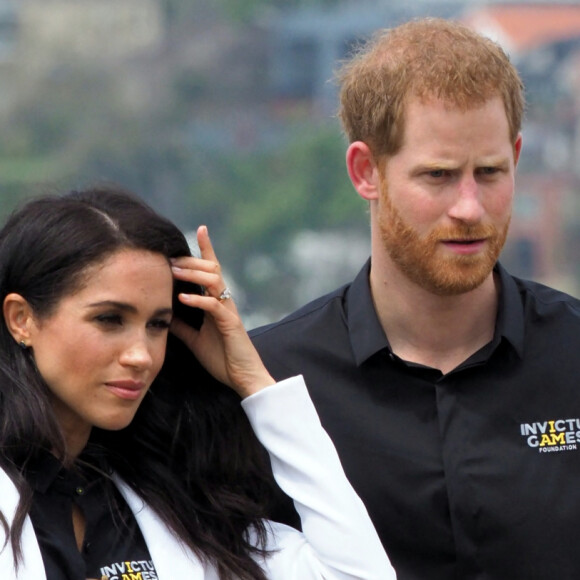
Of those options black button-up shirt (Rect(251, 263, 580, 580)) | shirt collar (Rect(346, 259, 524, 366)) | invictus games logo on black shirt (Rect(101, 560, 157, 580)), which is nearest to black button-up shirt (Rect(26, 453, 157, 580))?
invictus games logo on black shirt (Rect(101, 560, 157, 580))

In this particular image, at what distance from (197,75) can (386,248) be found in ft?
123

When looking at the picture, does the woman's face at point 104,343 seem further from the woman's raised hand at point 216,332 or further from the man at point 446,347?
the man at point 446,347

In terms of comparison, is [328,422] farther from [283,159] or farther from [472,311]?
[283,159]

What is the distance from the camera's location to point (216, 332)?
123 inches

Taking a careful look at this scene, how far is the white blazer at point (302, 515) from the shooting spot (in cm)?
292

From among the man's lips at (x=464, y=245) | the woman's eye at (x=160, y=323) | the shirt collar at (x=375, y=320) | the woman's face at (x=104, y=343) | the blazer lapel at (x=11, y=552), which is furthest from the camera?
the shirt collar at (x=375, y=320)

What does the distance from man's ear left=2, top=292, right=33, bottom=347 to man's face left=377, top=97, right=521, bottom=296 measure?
0.77 m

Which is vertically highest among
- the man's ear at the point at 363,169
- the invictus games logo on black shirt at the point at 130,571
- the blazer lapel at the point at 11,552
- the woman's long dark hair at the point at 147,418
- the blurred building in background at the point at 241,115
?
the blurred building in background at the point at 241,115

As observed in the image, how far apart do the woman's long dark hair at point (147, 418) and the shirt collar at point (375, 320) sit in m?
0.29

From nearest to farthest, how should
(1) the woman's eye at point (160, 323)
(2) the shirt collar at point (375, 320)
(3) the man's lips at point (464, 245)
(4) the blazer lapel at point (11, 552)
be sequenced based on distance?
(4) the blazer lapel at point (11, 552) → (1) the woman's eye at point (160, 323) → (3) the man's lips at point (464, 245) → (2) the shirt collar at point (375, 320)

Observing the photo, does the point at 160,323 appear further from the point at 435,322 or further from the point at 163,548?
the point at 435,322

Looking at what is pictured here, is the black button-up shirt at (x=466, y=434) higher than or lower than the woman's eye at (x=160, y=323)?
lower

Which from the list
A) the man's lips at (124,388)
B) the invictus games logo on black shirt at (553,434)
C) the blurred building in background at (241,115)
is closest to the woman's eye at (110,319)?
the man's lips at (124,388)

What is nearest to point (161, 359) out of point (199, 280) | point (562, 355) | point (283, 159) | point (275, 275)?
point (199, 280)
